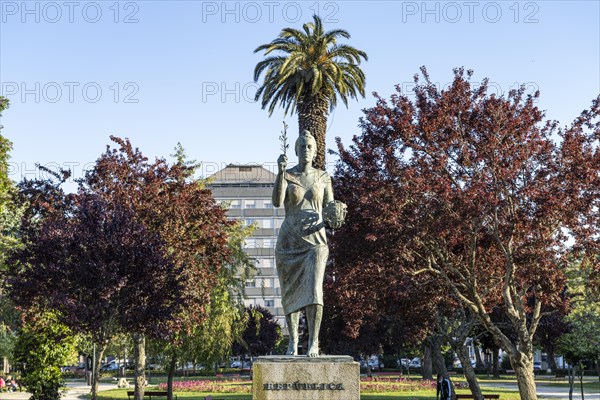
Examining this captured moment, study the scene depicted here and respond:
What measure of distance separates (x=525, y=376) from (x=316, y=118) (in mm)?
15413

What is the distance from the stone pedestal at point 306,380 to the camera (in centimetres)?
840

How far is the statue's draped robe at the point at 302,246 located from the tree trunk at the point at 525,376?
12.7m

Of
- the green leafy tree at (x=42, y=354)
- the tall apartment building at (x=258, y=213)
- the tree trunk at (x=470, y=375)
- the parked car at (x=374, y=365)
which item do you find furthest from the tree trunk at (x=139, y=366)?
the tall apartment building at (x=258, y=213)

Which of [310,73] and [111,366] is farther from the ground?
[310,73]

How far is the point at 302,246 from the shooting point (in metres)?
9.12

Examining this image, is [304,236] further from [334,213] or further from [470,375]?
[470,375]

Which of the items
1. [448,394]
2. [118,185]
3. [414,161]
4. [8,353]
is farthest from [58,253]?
[8,353]

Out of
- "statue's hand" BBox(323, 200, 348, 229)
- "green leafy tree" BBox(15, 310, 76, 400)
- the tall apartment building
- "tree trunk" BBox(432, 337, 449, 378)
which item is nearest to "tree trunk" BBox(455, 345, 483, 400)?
"tree trunk" BBox(432, 337, 449, 378)

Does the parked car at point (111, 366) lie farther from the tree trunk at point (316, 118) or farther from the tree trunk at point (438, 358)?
the tree trunk at point (438, 358)

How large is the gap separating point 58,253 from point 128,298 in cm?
218

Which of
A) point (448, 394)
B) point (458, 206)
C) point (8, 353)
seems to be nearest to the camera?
point (458, 206)

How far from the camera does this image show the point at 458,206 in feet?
63.6

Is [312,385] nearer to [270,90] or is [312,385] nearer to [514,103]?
[514,103]

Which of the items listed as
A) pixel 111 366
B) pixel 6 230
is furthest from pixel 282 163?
pixel 111 366
